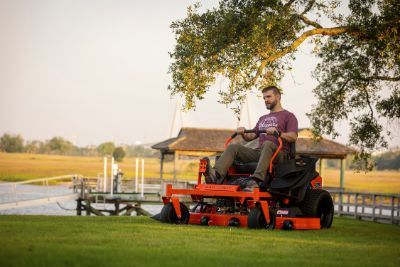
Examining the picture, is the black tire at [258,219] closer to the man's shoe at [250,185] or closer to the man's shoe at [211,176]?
the man's shoe at [250,185]

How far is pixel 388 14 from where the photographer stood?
18906 millimetres

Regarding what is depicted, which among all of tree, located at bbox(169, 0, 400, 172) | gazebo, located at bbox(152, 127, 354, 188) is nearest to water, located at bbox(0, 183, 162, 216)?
gazebo, located at bbox(152, 127, 354, 188)

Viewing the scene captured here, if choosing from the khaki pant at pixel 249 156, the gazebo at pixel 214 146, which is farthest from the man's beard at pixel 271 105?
the gazebo at pixel 214 146

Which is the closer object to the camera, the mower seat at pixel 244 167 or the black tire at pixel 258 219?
the black tire at pixel 258 219

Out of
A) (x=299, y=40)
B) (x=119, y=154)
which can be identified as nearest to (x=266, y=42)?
(x=299, y=40)

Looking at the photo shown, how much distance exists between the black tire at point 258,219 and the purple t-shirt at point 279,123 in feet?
4.06

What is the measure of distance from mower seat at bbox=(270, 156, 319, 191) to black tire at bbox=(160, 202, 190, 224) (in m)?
1.65

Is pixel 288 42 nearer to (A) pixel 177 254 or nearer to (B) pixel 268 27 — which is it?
(B) pixel 268 27

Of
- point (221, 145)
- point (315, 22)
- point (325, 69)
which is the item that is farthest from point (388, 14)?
point (221, 145)

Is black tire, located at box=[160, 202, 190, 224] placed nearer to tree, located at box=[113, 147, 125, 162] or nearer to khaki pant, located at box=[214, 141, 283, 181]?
khaki pant, located at box=[214, 141, 283, 181]

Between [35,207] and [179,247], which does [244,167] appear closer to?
[179,247]

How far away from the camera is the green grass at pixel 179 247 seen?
316 inches

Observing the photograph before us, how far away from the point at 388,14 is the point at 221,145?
113 ft

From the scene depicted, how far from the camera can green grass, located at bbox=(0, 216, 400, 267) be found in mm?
8039
